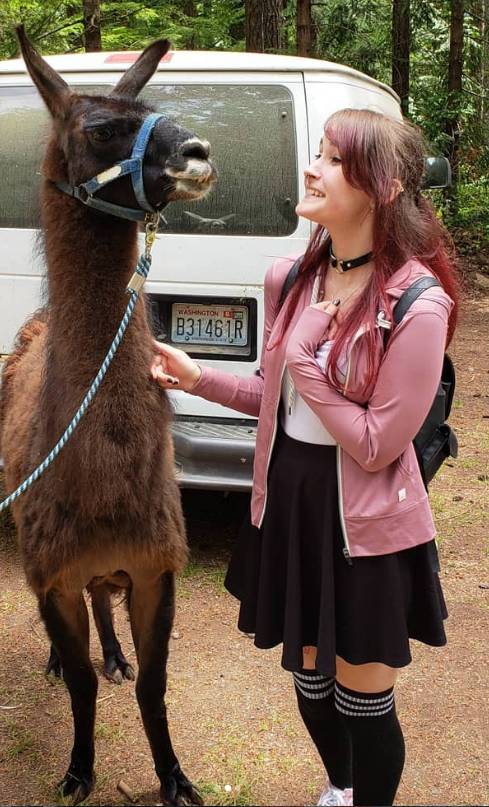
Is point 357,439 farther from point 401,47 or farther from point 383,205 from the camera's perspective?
point 401,47

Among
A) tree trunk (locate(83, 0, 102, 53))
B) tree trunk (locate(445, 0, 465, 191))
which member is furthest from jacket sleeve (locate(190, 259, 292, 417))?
tree trunk (locate(445, 0, 465, 191))

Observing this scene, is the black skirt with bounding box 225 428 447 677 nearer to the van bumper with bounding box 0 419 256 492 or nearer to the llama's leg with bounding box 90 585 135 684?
the llama's leg with bounding box 90 585 135 684

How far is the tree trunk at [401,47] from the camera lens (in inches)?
578

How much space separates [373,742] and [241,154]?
3397 mm

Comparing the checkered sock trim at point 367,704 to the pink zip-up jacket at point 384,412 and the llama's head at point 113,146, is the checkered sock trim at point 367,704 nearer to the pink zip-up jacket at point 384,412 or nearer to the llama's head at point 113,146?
the pink zip-up jacket at point 384,412

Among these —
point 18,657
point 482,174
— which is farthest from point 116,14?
point 18,657

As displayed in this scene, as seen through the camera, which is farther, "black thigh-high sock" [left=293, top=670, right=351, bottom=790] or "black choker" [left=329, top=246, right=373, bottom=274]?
"black thigh-high sock" [left=293, top=670, right=351, bottom=790]

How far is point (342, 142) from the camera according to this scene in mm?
2266

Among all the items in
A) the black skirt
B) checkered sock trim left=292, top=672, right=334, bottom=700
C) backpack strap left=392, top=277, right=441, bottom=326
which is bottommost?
checkered sock trim left=292, top=672, right=334, bottom=700

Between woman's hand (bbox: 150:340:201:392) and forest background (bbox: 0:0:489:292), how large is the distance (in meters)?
8.08

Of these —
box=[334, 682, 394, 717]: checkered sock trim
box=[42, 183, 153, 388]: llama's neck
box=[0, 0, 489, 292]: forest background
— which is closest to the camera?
box=[334, 682, 394, 717]: checkered sock trim

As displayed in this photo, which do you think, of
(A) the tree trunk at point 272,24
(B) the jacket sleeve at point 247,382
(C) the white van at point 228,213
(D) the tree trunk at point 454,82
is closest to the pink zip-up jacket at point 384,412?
(B) the jacket sleeve at point 247,382

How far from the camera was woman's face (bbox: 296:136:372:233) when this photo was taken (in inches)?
90.6

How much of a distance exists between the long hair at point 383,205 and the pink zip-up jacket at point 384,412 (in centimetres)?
3
